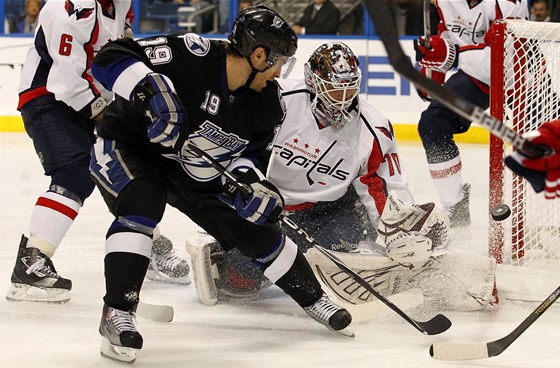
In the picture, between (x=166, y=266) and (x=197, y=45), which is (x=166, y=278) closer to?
(x=166, y=266)

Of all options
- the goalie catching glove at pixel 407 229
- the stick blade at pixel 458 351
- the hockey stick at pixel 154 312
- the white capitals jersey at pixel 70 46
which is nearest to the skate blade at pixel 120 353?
the hockey stick at pixel 154 312

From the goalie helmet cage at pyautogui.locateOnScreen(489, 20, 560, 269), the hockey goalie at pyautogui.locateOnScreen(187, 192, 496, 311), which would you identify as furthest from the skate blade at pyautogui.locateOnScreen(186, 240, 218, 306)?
the goalie helmet cage at pyautogui.locateOnScreen(489, 20, 560, 269)

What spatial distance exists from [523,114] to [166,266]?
136cm

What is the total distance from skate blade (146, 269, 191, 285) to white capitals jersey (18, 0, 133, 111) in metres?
0.67

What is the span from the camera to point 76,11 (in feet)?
10.6

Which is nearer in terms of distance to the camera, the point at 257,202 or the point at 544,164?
the point at 544,164

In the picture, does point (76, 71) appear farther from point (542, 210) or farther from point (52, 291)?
point (542, 210)

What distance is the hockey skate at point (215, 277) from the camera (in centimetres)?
319

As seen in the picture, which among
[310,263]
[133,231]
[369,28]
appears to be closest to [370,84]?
[369,28]

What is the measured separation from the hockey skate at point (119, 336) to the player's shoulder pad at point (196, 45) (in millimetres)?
707

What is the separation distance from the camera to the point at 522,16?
4.50 meters

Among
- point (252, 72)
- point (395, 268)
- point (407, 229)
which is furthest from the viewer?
point (395, 268)

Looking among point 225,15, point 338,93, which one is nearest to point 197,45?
point 338,93

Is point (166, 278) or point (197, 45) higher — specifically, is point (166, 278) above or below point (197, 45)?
below
